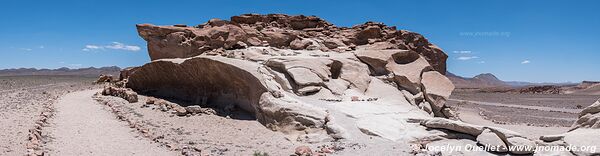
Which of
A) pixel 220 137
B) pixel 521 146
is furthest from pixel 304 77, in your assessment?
pixel 521 146

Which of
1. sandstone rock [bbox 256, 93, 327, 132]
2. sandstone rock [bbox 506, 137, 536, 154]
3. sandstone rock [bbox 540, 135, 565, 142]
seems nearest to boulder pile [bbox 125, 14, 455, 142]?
sandstone rock [bbox 256, 93, 327, 132]

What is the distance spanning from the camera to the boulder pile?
41.1 ft

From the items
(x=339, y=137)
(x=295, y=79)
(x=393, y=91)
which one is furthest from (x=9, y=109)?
(x=393, y=91)

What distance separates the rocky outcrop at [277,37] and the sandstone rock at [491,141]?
9.88 m

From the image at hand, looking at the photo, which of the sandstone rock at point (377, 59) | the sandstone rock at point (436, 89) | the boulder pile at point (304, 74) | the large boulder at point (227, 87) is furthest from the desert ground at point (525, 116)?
the large boulder at point (227, 87)

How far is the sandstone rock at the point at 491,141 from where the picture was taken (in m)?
9.58

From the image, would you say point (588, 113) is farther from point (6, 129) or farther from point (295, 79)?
point (6, 129)

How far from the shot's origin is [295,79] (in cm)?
1482

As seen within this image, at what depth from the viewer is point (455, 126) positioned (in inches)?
429

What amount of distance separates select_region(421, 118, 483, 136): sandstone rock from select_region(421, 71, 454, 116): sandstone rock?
5.30 meters

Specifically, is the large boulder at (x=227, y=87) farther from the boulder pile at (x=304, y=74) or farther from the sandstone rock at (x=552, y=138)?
the sandstone rock at (x=552, y=138)

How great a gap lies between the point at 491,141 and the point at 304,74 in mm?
6855

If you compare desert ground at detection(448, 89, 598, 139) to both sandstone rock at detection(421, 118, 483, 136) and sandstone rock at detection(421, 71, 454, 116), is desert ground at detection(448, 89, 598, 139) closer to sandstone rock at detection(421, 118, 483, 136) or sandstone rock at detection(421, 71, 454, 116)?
sandstone rock at detection(421, 118, 483, 136)

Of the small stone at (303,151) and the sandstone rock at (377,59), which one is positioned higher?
the sandstone rock at (377,59)
